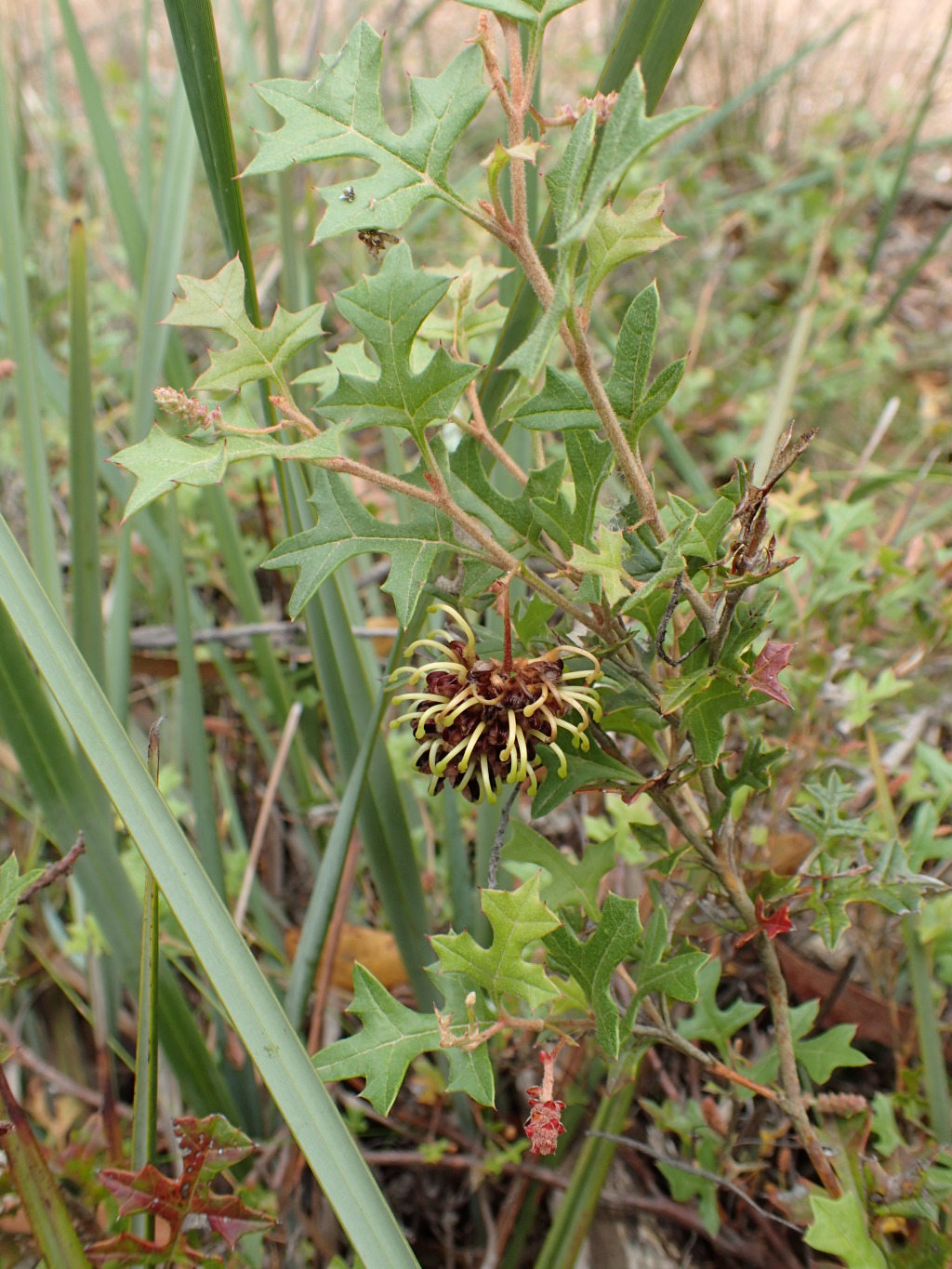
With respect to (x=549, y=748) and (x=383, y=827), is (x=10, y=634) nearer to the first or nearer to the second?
(x=383, y=827)

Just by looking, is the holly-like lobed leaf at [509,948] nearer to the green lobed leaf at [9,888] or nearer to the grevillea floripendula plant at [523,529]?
the grevillea floripendula plant at [523,529]

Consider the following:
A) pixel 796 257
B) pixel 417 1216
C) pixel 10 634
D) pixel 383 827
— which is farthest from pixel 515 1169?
pixel 796 257

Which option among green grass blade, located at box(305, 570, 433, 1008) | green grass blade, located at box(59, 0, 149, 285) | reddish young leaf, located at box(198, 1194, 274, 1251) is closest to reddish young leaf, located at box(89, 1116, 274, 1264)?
reddish young leaf, located at box(198, 1194, 274, 1251)

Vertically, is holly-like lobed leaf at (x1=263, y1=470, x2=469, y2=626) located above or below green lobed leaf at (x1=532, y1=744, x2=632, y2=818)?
above

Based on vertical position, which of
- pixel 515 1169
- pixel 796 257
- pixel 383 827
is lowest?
pixel 515 1169

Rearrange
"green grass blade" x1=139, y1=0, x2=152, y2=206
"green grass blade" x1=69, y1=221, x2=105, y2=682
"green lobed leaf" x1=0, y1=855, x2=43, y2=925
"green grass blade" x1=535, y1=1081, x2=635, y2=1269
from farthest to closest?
"green grass blade" x1=139, y1=0, x2=152, y2=206 < "green grass blade" x1=69, y1=221, x2=105, y2=682 < "green grass blade" x1=535, y1=1081, x2=635, y2=1269 < "green lobed leaf" x1=0, y1=855, x2=43, y2=925

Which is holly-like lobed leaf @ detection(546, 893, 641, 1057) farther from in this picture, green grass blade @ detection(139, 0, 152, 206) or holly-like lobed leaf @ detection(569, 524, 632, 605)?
green grass blade @ detection(139, 0, 152, 206)
